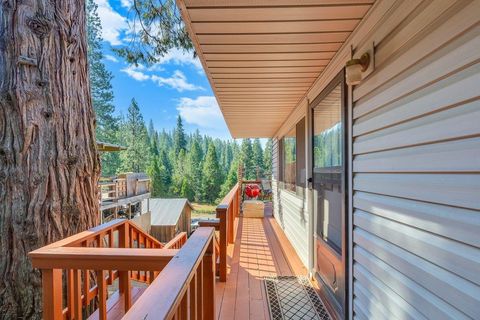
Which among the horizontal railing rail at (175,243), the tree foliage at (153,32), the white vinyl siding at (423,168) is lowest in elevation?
the horizontal railing rail at (175,243)

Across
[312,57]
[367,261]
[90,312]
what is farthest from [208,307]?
[312,57]

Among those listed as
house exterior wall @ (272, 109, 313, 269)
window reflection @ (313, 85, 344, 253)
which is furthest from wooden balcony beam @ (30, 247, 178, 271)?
house exterior wall @ (272, 109, 313, 269)

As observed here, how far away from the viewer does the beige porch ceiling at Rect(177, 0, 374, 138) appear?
168 centimetres

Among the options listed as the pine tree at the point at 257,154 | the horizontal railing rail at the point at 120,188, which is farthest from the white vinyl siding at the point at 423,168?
the pine tree at the point at 257,154

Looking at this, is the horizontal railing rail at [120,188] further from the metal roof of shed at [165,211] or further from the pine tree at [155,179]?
the pine tree at [155,179]

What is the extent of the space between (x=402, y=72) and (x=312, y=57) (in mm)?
1094

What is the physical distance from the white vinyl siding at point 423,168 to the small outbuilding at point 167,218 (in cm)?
1589

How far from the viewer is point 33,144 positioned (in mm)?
2146

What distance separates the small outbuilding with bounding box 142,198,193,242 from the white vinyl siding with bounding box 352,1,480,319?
15.9m

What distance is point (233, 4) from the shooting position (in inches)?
65.6

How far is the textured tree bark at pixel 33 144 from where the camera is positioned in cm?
208

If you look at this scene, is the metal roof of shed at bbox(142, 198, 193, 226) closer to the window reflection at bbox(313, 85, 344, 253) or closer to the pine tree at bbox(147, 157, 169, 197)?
the pine tree at bbox(147, 157, 169, 197)

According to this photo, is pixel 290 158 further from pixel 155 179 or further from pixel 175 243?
pixel 155 179

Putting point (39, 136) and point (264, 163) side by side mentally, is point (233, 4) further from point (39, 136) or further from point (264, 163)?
point (264, 163)
